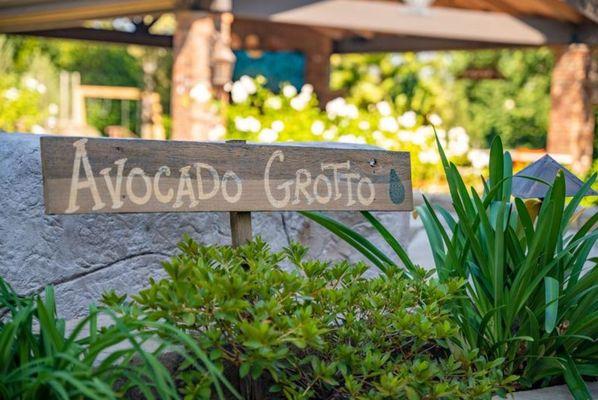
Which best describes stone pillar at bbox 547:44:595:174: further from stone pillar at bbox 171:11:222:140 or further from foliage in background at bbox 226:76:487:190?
stone pillar at bbox 171:11:222:140

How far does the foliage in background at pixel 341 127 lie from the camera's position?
628 centimetres

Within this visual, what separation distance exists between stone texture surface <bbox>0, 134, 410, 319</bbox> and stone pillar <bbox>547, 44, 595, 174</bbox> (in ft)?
22.2

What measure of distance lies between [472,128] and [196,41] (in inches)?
399

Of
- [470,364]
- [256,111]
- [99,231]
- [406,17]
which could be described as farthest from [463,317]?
[406,17]

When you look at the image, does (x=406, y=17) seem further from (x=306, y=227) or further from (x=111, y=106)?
(x=111, y=106)

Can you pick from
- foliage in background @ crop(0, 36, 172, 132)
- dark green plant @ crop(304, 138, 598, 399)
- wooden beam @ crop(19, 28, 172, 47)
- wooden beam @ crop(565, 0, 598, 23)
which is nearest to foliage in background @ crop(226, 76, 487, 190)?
wooden beam @ crop(565, 0, 598, 23)

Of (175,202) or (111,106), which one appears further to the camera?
(111,106)

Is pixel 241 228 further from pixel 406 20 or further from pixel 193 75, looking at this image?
pixel 406 20

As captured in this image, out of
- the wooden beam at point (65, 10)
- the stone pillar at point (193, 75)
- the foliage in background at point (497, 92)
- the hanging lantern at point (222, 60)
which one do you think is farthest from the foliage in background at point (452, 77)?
the stone pillar at point (193, 75)

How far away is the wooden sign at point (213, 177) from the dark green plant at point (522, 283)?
126 mm

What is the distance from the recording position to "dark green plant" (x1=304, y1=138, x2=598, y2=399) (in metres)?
2.15

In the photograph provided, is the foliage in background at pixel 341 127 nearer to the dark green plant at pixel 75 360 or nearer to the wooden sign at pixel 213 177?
the wooden sign at pixel 213 177

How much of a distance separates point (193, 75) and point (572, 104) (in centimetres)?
399

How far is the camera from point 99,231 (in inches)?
91.0
